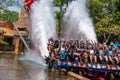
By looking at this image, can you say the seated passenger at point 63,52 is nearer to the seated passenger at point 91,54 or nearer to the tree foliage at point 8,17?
the seated passenger at point 91,54

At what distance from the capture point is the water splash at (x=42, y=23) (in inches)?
1430

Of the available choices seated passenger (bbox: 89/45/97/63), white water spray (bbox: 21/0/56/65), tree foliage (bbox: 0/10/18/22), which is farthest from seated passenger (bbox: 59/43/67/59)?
tree foliage (bbox: 0/10/18/22)

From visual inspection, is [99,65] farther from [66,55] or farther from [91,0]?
[91,0]

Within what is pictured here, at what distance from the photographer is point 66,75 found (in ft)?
71.1

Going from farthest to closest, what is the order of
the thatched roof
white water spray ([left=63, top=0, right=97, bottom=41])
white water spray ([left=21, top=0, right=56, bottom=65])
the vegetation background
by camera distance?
the thatched roof, the vegetation background, white water spray ([left=21, top=0, right=56, bottom=65]), white water spray ([left=63, top=0, right=97, bottom=41])

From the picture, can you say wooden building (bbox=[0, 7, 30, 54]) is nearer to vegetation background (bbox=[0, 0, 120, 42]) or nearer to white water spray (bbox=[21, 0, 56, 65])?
vegetation background (bbox=[0, 0, 120, 42])

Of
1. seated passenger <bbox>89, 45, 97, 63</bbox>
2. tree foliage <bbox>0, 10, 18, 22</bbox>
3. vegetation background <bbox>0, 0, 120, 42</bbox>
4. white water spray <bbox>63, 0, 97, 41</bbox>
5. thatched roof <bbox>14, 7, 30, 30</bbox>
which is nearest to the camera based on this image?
seated passenger <bbox>89, 45, 97, 63</bbox>

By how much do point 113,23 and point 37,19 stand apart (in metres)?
12.7

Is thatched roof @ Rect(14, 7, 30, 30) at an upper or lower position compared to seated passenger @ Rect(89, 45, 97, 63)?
upper

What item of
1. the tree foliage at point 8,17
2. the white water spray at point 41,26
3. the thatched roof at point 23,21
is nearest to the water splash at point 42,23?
the white water spray at point 41,26

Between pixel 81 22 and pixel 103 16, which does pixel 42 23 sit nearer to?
pixel 81 22

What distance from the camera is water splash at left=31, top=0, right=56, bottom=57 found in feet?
119

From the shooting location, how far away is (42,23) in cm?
3822

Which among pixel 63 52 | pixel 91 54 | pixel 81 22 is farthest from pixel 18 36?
pixel 91 54
